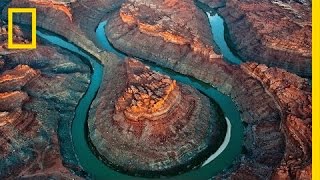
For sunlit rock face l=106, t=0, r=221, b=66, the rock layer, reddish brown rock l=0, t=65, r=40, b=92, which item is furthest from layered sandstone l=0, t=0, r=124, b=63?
reddish brown rock l=0, t=65, r=40, b=92

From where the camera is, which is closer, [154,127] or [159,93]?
[154,127]

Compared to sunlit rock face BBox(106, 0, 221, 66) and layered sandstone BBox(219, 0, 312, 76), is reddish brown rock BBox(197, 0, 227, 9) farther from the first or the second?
layered sandstone BBox(219, 0, 312, 76)

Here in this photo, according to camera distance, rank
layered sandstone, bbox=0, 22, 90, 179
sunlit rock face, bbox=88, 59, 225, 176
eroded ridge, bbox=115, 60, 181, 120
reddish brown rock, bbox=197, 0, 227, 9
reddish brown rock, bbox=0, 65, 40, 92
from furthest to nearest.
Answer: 1. reddish brown rock, bbox=197, 0, 227, 9
2. reddish brown rock, bbox=0, 65, 40, 92
3. eroded ridge, bbox=115, 60, 181, 120
4. sunlit rock face, bbox=88, 59, 225, 176
5. layered sandstone, bbox=0, 22, 90, 179

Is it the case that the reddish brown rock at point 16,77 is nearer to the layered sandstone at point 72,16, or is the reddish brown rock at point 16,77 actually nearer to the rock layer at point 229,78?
the layered sandstone at point 72,16

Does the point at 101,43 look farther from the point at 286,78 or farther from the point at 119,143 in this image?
the point at 286,78

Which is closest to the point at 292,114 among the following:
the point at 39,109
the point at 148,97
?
the point at 148,97

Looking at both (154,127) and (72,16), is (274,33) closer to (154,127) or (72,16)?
(154,127)
